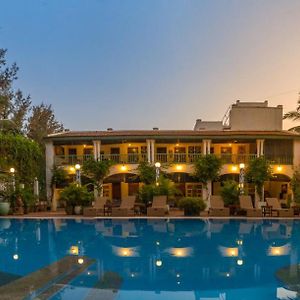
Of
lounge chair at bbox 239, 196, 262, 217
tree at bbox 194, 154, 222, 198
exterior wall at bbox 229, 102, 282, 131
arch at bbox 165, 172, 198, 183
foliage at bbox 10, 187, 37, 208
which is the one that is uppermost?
exterior wall at bbox 229, 102, 282, 131

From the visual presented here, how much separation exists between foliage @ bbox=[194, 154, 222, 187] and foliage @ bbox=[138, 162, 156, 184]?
3144 millimetres

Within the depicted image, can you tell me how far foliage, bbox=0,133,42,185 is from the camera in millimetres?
21859

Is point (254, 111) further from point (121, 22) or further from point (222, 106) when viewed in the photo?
point (121, 22)

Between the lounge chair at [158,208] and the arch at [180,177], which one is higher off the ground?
the arch at [180,177]

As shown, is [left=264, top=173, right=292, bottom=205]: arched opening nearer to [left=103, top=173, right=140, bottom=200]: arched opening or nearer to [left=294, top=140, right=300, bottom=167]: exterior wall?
[left=294, top=140, right=300, bottom=167]: exterior wall

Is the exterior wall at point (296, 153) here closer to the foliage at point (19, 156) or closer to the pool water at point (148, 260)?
the pool water at point (148, 260)

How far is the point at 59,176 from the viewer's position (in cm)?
2494

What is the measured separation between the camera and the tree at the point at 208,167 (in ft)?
76.7

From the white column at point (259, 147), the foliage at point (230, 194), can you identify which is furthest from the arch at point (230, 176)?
the foliage at point (230, 194)

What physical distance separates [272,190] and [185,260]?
20016 mm

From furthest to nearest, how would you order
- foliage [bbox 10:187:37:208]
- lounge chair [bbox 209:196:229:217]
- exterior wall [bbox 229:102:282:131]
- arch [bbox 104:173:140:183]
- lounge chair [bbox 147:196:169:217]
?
exterior wall [bbox 229:102:282:131]
arch [bbox 104:173:140:183]
foliage [bbox 10:187:37:208]
lounge chair [bbox 147:196:169:217]
lounge chair [bbox 209:196:229:217]

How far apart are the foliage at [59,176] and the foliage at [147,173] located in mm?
5818

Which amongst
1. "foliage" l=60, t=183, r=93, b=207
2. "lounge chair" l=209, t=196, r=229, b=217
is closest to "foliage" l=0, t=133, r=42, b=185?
"foliage" l=60, t=183, r=93, b=207

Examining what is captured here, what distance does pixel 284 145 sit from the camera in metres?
25.5
